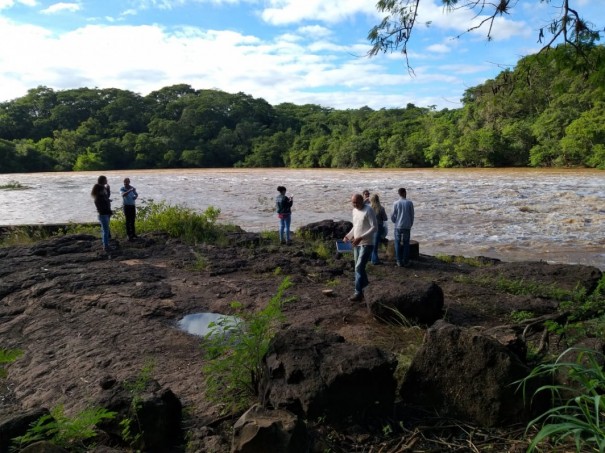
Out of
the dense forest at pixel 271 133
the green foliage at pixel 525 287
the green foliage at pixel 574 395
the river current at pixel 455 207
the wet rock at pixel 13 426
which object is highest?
the dense forest at pixel 271 133

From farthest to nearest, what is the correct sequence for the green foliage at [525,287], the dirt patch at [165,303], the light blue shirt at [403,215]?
the light blue shirt at [403,215] → the green foliage at [525,287] → the dirt patch at [165,303]

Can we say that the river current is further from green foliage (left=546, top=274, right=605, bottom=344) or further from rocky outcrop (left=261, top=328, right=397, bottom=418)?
rocky outcrop (left=261, top=328, right=397, bottom=418)

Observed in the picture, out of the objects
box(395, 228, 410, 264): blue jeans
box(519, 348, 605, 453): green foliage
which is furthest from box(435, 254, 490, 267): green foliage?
box(519, 348, 605, 453): green foliage

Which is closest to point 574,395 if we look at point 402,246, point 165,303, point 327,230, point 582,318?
point 582,318

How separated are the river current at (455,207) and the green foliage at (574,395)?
1057cm

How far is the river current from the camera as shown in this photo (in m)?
15.9

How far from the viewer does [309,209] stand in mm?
25031

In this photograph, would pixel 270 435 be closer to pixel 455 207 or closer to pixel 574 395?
pixel 574 395

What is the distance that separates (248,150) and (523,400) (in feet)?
267

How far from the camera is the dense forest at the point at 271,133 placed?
1706 inches

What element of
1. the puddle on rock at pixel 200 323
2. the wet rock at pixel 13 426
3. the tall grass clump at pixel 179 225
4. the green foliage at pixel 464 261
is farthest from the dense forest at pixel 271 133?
the wet rock at pixel 13 426

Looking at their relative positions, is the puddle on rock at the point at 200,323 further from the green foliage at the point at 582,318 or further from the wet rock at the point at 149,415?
the green foliage at the point at 582,318

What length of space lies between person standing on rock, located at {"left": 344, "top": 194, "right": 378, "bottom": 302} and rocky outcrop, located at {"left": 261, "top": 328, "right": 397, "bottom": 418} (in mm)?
3245

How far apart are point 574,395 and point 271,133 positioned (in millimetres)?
89669
